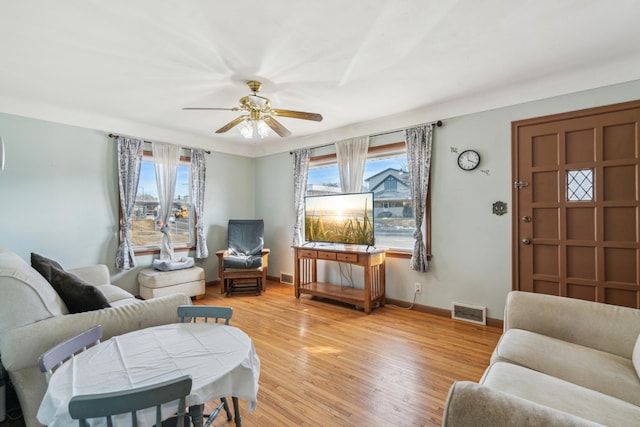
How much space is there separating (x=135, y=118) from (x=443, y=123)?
4.04 m

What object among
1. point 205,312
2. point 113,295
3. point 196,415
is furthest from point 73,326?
point 113,295

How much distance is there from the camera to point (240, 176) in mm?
5598

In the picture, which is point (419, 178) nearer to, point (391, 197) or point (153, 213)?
point (391, 197)

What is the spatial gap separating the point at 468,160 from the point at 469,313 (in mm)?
1776

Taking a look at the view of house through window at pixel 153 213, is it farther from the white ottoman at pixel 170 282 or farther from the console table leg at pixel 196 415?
the console table leg at pixel 196 415

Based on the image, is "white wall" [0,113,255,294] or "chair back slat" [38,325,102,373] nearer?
"chair back slat" [38,325,102,373]

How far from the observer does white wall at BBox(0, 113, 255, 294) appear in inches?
130

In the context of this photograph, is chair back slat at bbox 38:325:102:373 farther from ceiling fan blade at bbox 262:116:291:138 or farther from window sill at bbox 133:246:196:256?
window sill at bbox 133:246:196:256

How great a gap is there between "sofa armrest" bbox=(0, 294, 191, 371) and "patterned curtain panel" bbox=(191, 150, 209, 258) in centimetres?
293

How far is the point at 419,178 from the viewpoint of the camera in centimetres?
367

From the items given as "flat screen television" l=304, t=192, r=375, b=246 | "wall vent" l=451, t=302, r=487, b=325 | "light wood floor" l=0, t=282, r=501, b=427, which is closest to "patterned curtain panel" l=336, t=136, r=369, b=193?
"flat screen television" l=304, t=192, r=375, b=246

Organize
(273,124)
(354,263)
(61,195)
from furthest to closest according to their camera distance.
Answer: (354,263)
(61,195)
(273,124)

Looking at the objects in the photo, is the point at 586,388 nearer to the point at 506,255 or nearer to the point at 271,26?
the point at 506,255

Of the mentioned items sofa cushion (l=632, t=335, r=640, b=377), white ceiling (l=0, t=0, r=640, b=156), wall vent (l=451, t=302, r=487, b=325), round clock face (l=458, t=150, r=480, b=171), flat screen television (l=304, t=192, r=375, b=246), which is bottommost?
wall vent (l=451, t=302, r=487, b=325)
